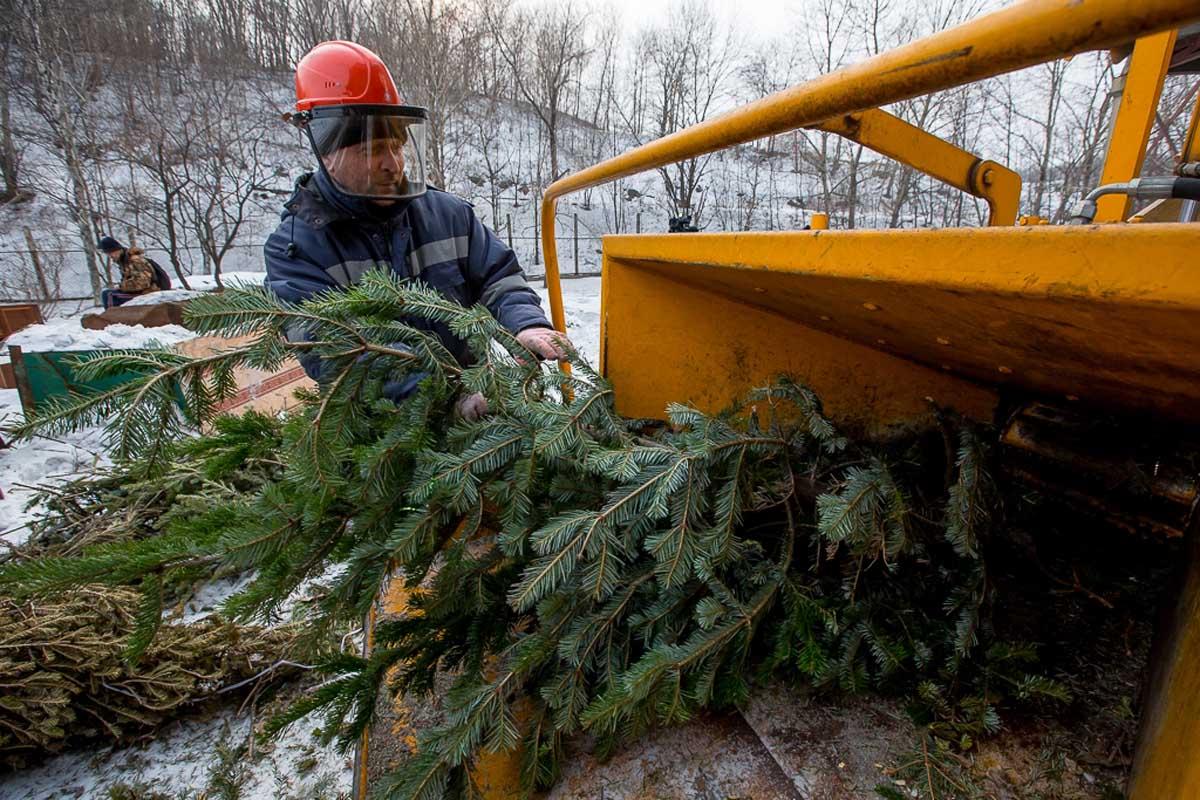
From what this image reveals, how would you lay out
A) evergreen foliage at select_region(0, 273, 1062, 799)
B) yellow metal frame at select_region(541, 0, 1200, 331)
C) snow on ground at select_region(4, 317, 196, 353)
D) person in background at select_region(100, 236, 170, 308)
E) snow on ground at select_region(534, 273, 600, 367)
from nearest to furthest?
yellow metal frame at select_region(541, 0, 1200, 331)
evergreen foliage at select_region(0, 273, 1062, 799)
snow on ground at select_region(4, 317, 196, 353)
snow on ground at select_region(534, 273, 600, 367)
person in background at select_region(100, 236, 170, 308)

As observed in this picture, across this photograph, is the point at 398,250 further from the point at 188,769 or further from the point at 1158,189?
the point at 1158,189

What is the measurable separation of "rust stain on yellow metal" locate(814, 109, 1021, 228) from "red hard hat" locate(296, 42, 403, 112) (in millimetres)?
1782

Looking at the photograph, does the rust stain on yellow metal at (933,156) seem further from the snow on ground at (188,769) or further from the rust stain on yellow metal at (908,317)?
the snow on ground at (188,769)

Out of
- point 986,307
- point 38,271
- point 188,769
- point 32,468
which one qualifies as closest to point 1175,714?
point 986,307

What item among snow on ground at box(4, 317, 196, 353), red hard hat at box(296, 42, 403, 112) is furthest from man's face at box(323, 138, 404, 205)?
snow on ground at box(4, 317, 196, 353)

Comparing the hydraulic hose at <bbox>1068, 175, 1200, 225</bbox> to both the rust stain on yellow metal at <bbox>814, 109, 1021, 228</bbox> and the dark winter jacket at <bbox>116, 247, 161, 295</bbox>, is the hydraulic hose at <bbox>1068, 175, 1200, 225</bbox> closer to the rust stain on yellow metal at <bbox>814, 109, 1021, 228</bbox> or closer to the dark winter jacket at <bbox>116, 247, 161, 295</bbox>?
the rust stain on yellow metal at <bbox>814, 109, 1021, 228</bbox>

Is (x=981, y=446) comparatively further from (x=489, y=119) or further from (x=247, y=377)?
(x=489, y=119)

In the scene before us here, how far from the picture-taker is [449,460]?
118 cm

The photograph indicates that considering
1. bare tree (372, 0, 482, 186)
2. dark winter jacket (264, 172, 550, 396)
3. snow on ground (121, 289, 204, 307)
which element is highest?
bare tree (372, 0, 482, 186)

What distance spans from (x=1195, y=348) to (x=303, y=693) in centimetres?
299

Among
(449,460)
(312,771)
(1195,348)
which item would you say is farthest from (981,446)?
(312,771)

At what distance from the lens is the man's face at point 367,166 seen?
6.60ft

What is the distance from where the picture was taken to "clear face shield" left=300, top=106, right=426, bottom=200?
197cm

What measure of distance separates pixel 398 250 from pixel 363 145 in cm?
39
